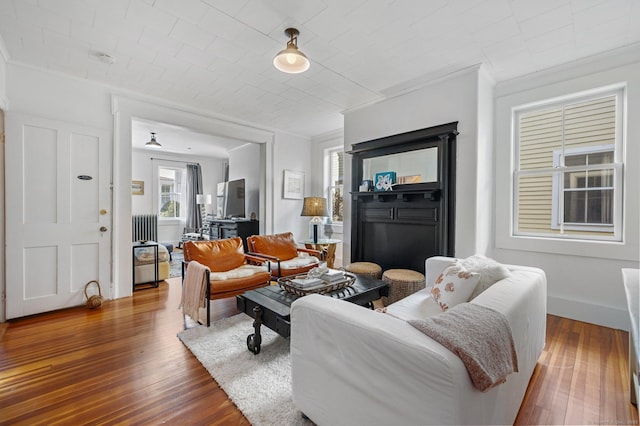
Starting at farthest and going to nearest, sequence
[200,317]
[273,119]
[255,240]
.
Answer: [273,119] → [255,240] → [200,317]

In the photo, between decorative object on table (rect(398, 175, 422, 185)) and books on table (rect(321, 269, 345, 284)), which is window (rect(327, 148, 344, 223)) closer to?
decorative object on table (rect(398, 175, 422, 185))

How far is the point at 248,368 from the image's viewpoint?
203 centimetres

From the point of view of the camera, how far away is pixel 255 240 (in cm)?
385

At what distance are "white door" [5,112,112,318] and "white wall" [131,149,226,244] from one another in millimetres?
4444

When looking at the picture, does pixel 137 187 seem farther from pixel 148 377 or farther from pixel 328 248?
pixel 148 377

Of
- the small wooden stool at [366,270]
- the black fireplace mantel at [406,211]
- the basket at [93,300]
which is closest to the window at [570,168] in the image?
the black fireplace mantel at [406,211]

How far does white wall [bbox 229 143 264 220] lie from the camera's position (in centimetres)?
591

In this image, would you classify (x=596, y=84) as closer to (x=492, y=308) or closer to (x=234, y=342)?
(x=492, y=308)

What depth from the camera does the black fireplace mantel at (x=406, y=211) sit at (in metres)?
3.26

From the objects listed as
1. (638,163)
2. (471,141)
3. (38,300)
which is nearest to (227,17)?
(471,141)

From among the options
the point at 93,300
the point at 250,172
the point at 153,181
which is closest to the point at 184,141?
the point at 250,172

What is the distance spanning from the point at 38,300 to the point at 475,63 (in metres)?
5.37

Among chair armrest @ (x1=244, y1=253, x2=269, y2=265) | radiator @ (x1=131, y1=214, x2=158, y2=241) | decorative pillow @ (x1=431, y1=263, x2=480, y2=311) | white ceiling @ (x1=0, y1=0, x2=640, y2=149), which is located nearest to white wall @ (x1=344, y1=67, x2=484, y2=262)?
white ceiling @ (x1=0, y1=0, x2=640, y2=149)

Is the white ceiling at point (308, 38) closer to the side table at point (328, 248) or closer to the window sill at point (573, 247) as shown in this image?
the window sill at point (573, 247)
